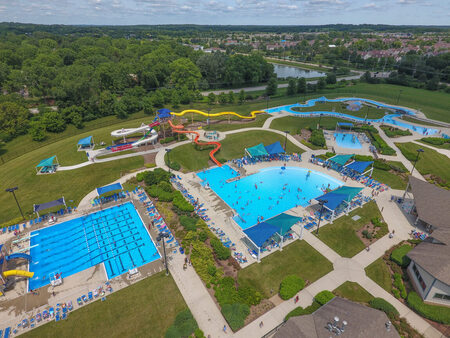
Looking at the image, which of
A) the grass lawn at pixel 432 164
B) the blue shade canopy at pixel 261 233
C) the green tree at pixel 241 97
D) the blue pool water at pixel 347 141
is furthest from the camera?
the green tree at pixel 241 97

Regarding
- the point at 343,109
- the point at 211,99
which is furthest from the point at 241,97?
the point at 343,109

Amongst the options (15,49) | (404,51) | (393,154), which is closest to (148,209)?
(393,154)

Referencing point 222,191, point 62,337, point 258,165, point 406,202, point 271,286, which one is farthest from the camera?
point 258,165

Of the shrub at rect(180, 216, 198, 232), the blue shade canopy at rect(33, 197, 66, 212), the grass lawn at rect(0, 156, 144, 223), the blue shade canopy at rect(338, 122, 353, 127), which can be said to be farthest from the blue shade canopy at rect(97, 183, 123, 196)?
the blue shade canopy at rect(338, 122, 353, 127)

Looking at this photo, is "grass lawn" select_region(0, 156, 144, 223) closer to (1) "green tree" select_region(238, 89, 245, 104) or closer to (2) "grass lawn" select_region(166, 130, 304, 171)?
(2) "grass lawn" select_region(166, 130, 304, 171)

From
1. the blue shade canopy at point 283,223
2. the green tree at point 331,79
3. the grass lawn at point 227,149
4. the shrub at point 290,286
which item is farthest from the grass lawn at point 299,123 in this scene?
the green tree at point 331,79

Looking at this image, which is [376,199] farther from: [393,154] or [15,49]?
[15,49]

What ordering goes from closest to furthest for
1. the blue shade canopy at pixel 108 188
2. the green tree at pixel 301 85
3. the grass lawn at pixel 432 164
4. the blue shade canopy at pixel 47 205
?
the blue shade canopy at pixel 47 205 < the blue shade canopy at pixel 108 188 < the grass lawn at pixel 432 164 < the green tree at pixel 301 85

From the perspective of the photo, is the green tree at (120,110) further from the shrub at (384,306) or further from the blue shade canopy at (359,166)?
the shrub at (384,306)
